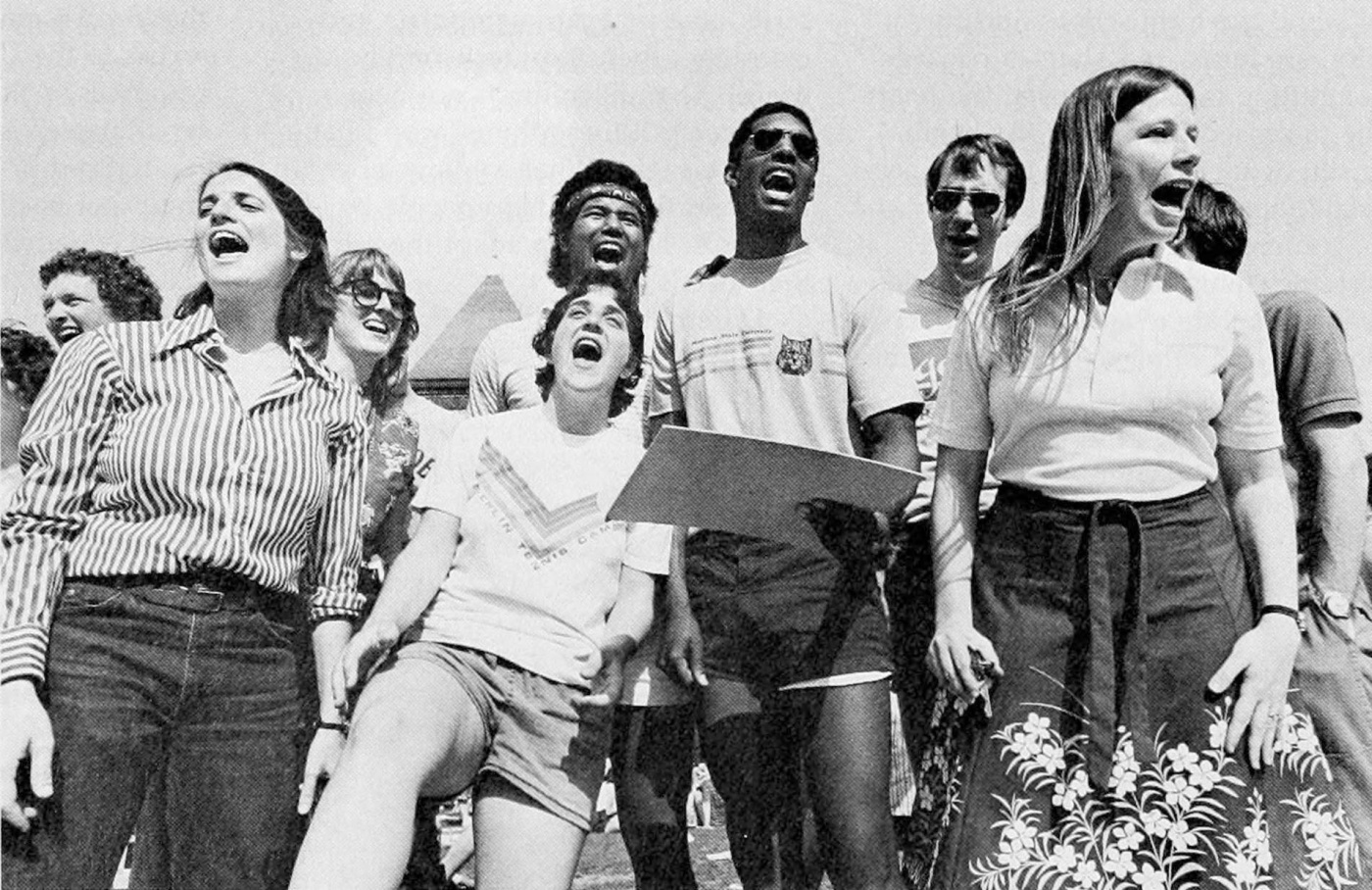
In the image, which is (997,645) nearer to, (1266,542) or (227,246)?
Result: (1266,542)

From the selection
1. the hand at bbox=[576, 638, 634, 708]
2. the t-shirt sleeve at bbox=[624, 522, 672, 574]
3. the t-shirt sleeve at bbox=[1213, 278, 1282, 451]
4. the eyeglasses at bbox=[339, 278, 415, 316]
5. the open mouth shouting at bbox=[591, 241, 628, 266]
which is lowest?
the hand at bbox=[576, 638, 634, 708]

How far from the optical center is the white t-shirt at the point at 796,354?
2.88m

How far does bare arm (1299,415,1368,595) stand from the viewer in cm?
297

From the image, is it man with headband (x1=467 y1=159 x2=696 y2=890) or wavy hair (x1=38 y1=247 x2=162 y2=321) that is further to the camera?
wavy hair (x1=38 y1=247 x2=162 y2=321)

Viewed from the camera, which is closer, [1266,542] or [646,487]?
[1266,542]

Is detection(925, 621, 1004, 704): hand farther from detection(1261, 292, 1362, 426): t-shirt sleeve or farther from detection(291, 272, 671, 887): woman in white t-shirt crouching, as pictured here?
detection(1261, 292, 1362, 426): t-shirt sleeve

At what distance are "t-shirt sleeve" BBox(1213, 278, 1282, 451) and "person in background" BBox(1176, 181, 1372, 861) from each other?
68 centimetres

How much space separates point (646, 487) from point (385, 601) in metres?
0.66

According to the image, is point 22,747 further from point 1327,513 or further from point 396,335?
point 1327,513

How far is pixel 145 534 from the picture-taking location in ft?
8.30

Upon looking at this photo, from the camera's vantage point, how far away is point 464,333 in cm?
601

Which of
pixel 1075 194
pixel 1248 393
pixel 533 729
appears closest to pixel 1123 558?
pixel 1248 393

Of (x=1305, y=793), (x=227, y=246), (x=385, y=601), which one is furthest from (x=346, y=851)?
(x=1305, y=793)

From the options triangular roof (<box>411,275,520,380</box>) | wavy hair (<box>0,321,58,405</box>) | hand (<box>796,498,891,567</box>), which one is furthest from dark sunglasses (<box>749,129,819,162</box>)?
wavy hair (<box>0,321,58,405</box>)
